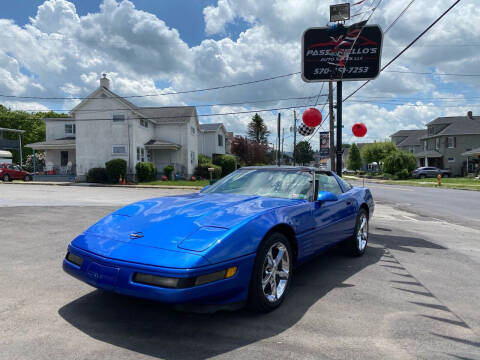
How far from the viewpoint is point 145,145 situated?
2988cm

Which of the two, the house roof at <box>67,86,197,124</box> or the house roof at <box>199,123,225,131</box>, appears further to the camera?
the house roof at <box>199,123,225,131</box>

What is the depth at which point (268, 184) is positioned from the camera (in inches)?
169

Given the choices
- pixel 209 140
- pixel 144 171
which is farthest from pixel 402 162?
pixel 144 171

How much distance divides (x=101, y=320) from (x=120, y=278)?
0.62m

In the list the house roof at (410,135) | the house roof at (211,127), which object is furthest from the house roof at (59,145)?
the house roof at (410,135)

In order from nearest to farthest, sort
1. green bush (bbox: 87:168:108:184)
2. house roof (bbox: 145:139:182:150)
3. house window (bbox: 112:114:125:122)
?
green bush (bbox: 87:168:108:184)
house window (bbox: 112:114:125:122)
house roof (bbox: 145:139:182:150)

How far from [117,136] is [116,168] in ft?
10.1

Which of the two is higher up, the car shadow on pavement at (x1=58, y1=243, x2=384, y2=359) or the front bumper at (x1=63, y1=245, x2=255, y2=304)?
the front bumper at (x1=63, y1=245, x2=255, y2=304)

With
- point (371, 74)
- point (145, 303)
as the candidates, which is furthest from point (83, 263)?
point (371, 74)

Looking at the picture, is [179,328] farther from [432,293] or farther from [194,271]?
[432,293]

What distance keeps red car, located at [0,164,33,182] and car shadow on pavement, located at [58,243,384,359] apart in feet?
99.2

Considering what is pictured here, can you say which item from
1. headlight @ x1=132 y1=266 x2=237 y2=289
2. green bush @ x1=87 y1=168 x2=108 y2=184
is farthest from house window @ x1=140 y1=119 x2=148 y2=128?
headlight @ x1=132 y1=266 x2=237 y2=289

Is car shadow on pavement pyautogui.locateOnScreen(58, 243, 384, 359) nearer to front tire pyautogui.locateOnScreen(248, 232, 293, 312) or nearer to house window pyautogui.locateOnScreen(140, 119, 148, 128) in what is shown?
front tire pyautogui.locateOnScreen(248, 232, 293, 312)

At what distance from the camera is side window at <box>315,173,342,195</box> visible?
4.73 m
